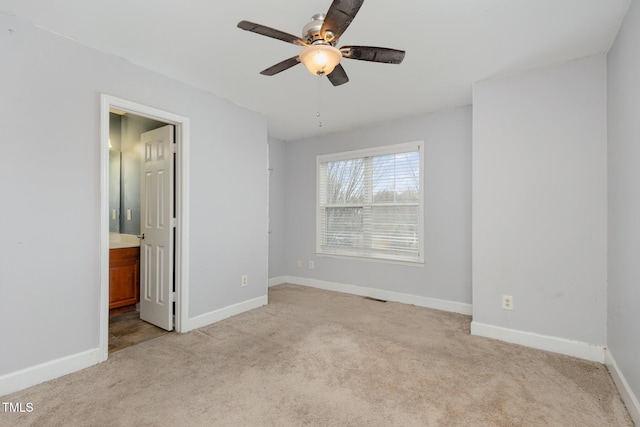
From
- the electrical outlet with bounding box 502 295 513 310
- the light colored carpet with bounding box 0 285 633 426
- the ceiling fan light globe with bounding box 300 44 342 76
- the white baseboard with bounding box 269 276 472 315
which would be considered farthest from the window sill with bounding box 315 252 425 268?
the ceiling fan light globe with bounding box 300 44 342 76

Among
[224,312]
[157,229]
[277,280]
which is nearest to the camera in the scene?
[157,229]

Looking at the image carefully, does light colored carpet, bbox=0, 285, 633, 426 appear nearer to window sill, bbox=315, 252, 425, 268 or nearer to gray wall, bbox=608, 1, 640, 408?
gray wall, bbox=608, 1, 640, 408

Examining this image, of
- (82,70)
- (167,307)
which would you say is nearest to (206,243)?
(167,307)

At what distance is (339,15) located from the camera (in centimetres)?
151

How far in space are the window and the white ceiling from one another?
1115 mm

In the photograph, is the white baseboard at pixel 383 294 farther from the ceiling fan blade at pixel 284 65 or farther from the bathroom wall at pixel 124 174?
the ceiling fan blade at pixel 284 65

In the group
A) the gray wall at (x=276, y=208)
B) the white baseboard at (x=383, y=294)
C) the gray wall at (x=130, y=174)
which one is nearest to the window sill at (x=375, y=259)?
the white baseboard at (x=383, y=294)

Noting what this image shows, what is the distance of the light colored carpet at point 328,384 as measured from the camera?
1780mm

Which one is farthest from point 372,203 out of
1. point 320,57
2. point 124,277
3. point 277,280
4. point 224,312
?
point 124,277

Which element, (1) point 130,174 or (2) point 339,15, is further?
(1) point 130,174

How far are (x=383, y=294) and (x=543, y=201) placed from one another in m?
2.24

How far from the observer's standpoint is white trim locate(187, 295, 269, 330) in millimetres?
3141

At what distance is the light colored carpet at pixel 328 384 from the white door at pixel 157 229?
0.46 meters

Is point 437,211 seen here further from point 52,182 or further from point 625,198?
point 52,182
